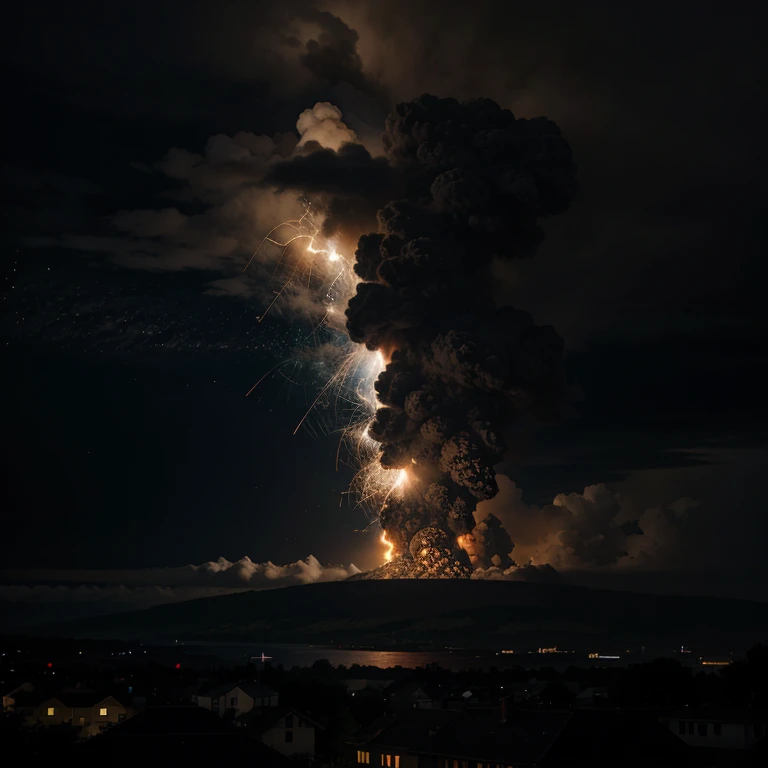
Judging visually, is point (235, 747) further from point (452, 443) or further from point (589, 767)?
point (452, 443)

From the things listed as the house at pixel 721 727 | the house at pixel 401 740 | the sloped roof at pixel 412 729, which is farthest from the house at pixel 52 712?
the house at pixel 721 727

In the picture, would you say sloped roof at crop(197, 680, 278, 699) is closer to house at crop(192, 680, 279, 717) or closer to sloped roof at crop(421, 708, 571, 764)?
house at crop(192, 680, 279, 717)

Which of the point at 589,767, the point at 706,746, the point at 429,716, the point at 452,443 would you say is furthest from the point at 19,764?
the point at 452,443

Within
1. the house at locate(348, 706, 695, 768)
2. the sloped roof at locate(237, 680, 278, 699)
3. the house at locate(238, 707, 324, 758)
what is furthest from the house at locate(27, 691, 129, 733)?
the house at locate(348, 706, 695, 768)

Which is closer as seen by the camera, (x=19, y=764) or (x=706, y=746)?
(x=19, y=764)

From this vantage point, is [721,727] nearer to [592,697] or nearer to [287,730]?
[287,730]
